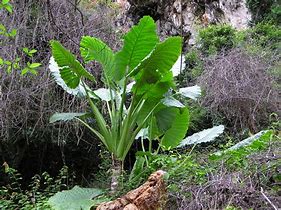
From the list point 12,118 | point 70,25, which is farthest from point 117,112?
point 70,25

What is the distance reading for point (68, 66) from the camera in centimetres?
383

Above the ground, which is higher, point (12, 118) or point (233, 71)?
point (233, 71)

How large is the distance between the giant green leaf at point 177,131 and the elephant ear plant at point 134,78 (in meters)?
0.04

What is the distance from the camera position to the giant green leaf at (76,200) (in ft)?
10.5

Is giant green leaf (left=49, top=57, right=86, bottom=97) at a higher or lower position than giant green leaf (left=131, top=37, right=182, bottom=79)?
lower

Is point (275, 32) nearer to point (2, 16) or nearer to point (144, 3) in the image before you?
point (144, 3)

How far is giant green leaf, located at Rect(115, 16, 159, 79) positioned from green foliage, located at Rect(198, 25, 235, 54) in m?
3.60

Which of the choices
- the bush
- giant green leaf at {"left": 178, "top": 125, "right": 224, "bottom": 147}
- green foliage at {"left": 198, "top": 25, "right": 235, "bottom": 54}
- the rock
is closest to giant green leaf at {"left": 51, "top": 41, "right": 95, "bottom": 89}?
giant green leaf at {"left": 178, "top": 125, "right": 224, "bottom": 147}

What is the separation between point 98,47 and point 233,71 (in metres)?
2.52

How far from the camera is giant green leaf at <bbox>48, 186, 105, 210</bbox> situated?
3.21 m

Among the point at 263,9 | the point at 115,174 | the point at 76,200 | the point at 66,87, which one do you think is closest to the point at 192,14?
the point at 263,9

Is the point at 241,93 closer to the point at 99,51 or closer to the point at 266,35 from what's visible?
the point at 99,51

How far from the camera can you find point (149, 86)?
388 centimetres

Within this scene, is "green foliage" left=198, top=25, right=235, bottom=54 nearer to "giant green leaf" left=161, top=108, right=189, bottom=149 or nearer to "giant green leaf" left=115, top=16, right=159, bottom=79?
"giant green leaf" left=161, top=108, right=189, bottom=149
